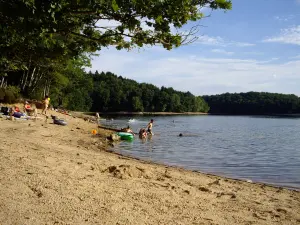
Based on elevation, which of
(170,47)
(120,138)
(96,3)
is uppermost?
(96,3)

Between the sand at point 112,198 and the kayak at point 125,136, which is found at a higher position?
the sand at point 112,198

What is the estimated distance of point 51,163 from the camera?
Result: 10008mm

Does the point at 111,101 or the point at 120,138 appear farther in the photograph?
the point at 111,101

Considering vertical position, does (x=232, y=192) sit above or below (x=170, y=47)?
below

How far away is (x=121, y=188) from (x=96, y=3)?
201 inches

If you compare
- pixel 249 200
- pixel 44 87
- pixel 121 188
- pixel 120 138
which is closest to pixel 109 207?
pixel 121 188

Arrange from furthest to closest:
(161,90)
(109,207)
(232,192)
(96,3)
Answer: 1. (161,90)
2. (232,192)
3. (109,207)
4. (96,3)

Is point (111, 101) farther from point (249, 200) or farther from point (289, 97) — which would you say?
point (249, 200)

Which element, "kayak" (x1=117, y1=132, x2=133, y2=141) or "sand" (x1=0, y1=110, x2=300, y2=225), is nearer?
"sand" (x1=0, y1=110, x2=300, y2=225)

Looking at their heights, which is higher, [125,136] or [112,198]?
[112,198]

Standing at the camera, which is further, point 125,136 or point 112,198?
point 125,136

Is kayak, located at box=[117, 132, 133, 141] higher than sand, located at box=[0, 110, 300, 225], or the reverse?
sand, located at box=[0, 110, 300, 225]

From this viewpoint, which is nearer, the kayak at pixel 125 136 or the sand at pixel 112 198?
the sand at pixel 112 198

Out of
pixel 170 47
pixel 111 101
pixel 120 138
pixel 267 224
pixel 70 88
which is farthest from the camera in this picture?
pixel 111 101
